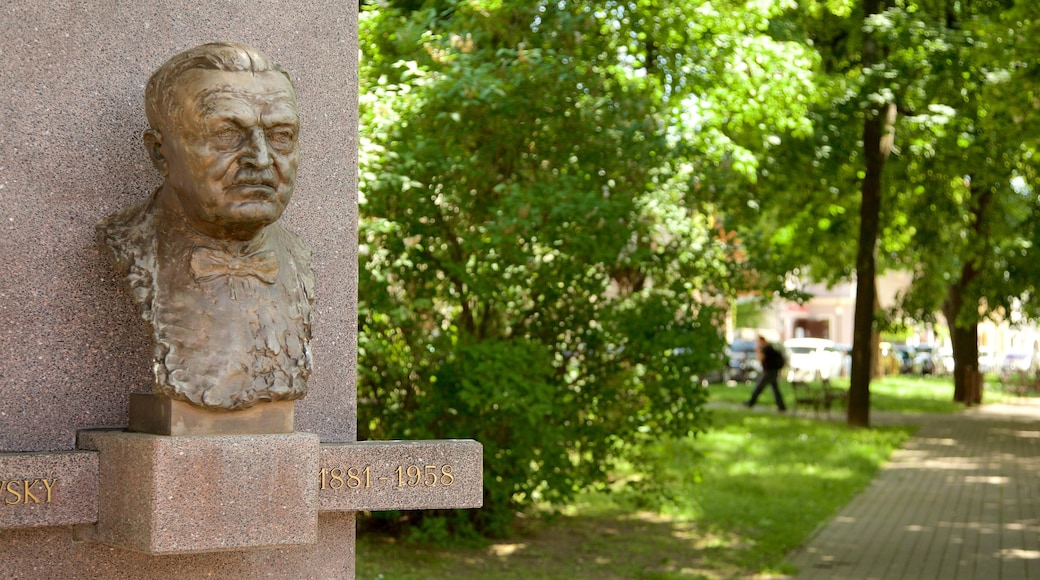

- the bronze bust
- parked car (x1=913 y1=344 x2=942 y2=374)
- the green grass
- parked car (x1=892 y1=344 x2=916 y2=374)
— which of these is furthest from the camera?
parked car (x1=892 y1=344 x2=916 y2=374)

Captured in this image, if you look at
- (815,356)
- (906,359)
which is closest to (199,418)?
(815,356)

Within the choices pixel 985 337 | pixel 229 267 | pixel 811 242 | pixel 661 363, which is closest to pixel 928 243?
pixel 811 242

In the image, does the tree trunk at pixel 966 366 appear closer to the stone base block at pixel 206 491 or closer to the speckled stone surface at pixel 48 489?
the stone base block at pixel 206 491

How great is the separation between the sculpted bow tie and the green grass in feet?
19.1

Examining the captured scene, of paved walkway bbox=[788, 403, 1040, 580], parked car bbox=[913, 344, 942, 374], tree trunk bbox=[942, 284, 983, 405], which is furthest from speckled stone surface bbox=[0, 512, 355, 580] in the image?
parked car bbox=[913, 344, 942, 374]

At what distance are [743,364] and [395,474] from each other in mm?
41910

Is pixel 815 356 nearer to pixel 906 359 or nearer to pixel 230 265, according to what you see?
pixel 906 359

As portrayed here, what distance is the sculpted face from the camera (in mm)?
→ 3934

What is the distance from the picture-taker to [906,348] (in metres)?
64.0

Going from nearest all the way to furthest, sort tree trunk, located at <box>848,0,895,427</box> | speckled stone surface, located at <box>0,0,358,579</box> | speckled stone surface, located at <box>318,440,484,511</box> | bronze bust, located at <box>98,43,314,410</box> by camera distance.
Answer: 1. bronze bust, located at <box>98,43,314,410</box>
2. speckled stone surface, located at <box>0,0,358,579</box>
3. speckled stone surface, located at <box>318,440,484,511</box>
4. tree trunk, located at <box>848,0,895,427</box>

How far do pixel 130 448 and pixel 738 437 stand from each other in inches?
730

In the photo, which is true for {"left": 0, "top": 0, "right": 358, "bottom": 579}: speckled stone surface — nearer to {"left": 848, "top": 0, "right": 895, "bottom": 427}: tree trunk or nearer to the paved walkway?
the paved walkway

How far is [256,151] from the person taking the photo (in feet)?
13.0

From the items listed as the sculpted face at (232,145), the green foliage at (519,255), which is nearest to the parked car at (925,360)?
the green foliage at (519,255)
